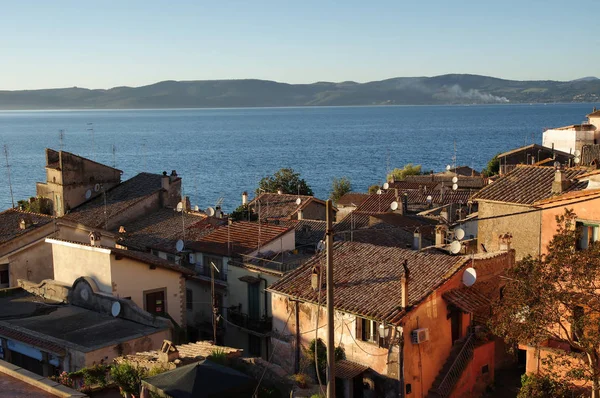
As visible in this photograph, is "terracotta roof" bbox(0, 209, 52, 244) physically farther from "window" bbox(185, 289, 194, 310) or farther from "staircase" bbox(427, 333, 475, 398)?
"staircase" bbox(427, 333, 475, 398)

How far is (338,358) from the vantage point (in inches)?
955

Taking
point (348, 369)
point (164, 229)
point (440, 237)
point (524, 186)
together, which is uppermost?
point (524, 186)

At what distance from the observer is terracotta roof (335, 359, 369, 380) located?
75.1ft

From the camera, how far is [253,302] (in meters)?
32.9

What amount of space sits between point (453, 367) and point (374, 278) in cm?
396

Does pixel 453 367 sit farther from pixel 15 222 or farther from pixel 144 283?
pixel 15 222

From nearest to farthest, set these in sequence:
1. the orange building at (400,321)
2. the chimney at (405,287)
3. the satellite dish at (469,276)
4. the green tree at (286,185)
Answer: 1. the chimney at (405,287)
2. the orange building at (400,321)
3. the satellite dish at (469,276)
4. the green tree at (286,185)

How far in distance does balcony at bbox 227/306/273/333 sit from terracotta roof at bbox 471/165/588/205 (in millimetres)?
10029

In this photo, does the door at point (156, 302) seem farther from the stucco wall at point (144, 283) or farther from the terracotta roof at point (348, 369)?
the terracotta roof at point (348, 369)

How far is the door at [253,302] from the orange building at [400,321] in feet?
18.1

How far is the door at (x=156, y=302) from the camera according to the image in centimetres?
3112

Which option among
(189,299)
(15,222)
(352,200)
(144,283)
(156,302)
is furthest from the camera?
(352,200)

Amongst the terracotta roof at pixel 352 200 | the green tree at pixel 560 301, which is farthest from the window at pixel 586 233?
the terracotta roof at pixel 352 200

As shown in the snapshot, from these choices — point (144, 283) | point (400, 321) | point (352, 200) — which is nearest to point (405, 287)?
point (400, 321)
